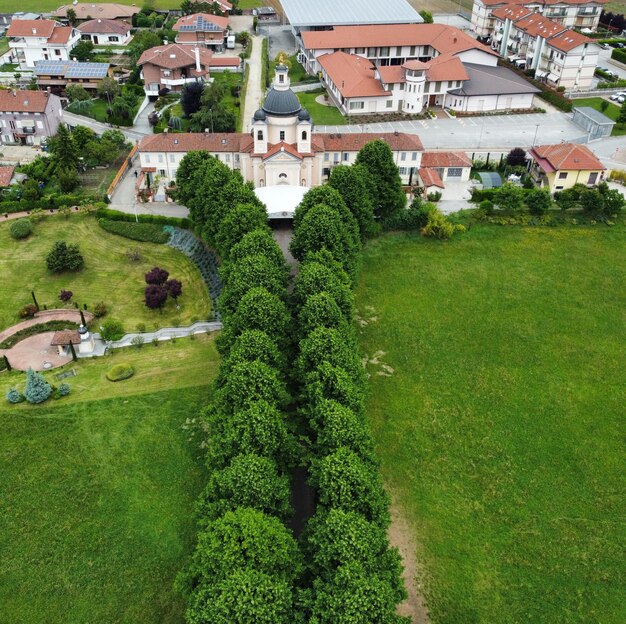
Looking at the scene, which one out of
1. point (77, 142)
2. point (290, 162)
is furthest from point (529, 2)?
point (77, 142)

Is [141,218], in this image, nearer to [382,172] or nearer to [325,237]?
[325,237]

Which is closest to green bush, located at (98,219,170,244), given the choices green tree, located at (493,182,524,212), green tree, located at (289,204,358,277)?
green tree, located at (289,204,358,277)

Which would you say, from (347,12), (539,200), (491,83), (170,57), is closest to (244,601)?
(539,200)

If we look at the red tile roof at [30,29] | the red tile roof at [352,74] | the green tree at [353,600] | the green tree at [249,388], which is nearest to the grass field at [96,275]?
the green tree at [249,388]

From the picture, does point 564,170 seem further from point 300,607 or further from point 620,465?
point 300,607

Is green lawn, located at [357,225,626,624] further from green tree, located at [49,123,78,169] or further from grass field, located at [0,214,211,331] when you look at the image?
green tree, located at [49,123,78,169]

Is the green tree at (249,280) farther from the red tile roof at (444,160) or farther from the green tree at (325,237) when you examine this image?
the red tile roof at (444,160)

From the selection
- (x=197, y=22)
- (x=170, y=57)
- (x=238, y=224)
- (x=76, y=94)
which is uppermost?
(x=197, y=22)
